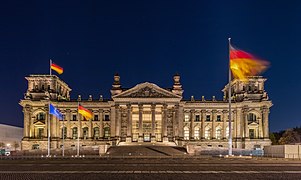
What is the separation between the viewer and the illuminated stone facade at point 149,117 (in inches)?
4360

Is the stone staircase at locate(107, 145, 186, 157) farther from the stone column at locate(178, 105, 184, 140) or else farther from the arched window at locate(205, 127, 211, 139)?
the arched window at locate(205, 127, 211, 139)

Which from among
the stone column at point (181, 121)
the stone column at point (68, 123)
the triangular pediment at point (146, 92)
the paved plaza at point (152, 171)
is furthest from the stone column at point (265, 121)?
the paved plaza at point (152, 171)

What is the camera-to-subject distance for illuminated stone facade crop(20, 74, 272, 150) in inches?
4360

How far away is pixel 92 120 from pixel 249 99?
164ft

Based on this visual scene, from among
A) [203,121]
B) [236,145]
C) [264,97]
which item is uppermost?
[264,97]

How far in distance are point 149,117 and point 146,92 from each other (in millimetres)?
10970

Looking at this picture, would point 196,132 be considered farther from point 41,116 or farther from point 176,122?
point 41,116

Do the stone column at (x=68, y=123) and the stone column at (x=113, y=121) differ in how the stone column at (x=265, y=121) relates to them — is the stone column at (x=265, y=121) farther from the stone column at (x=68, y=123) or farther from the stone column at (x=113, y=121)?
A: the stone column at (x=68, y=123)

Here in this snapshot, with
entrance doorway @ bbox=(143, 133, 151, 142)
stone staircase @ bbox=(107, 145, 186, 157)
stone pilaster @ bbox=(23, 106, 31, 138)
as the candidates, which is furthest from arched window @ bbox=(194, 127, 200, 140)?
stone pilaster @ bbox=(23, 106, 31, 138)

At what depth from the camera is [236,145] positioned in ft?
375

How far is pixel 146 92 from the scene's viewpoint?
363 feet

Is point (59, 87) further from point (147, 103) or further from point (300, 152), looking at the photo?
point (300, 152)

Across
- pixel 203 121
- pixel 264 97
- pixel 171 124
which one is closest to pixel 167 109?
pixel 171 124

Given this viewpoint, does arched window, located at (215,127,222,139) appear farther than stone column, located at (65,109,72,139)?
Answer: Yes
